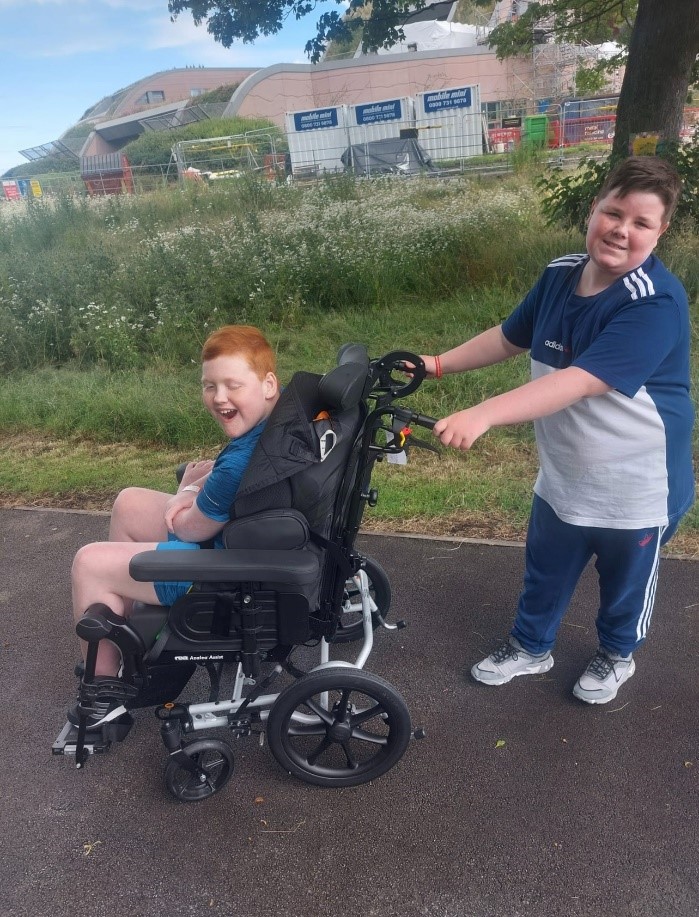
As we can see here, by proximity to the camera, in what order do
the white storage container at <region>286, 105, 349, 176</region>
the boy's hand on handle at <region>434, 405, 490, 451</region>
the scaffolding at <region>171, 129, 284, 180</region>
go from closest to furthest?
the boy's hand on handle at <region>434, 405, 490, 451</region> → the scaffolding at <region>171, 129, 284, 180</region> → the white storage container at <region>286, 105, 349, 176</region>

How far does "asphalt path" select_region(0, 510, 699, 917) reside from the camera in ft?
6.67

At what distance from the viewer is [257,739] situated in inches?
105

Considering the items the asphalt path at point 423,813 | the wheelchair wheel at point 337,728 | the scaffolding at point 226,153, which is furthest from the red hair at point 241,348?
the scaffolding at point 226,153

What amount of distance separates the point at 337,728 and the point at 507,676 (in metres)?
0.86

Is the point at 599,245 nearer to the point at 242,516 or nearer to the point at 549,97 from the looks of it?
the point at 242,516

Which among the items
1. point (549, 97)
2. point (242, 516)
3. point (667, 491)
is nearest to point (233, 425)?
point (242, 516)

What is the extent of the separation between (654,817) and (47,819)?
6.72 ft

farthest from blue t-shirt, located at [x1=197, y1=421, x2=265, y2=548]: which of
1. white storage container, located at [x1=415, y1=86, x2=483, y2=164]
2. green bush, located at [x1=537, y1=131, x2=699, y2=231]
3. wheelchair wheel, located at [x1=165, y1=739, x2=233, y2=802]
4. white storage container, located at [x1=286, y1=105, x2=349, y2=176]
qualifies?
white storage container, located at [x1=286, y1=105, x2=349, y2=176]

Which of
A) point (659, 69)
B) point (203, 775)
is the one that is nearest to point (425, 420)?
point (203, 775)

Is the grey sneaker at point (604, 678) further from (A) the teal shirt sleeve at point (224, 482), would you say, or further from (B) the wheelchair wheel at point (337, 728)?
(A) the teal shirt sleeve at point (224, 482)

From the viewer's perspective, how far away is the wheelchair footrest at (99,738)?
7.77ft

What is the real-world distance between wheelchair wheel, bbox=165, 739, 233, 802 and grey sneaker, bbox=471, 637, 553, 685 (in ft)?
3.63

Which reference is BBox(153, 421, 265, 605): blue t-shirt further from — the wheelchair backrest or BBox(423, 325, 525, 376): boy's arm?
BBox(423, 325, 525, 376): boy's arm

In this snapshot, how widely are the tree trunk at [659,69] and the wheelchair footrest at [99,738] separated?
22.6 feet
